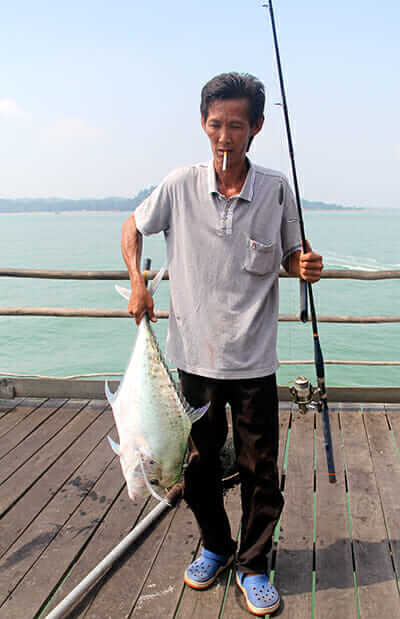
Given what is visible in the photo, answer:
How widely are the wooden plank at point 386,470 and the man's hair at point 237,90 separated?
1682mm

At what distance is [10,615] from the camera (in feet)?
5.75

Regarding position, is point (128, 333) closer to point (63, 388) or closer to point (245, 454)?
point (63, 388)

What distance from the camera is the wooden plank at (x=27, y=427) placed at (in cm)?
298

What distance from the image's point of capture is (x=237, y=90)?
1533 millimetres

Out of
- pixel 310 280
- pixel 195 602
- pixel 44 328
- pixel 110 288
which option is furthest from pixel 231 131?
pixel 110 288

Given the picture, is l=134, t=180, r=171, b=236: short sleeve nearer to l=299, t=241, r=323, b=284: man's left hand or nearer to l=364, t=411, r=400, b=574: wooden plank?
l=299, t=241, r=323, b=284: man's left hand

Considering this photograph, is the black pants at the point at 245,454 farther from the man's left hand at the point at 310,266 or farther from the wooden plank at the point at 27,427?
the wooden plank at the point at 27,427

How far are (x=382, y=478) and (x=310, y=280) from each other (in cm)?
143

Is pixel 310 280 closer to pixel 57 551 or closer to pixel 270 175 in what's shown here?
pixel 270 175

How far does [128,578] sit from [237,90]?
5.47ft

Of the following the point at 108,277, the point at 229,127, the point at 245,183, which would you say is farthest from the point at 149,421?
the point at 108,277

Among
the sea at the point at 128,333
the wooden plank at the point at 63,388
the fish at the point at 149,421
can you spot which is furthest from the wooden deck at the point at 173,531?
the sea at the point at 128,333

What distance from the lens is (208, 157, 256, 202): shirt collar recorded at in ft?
5.25

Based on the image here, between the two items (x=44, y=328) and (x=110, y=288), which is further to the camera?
(x=110, y=288)
